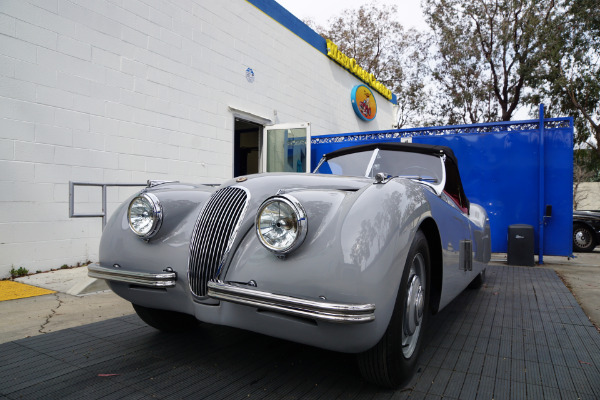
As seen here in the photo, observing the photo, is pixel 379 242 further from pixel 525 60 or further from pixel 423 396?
pixel 525 60

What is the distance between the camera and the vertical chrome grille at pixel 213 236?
2.04 meters

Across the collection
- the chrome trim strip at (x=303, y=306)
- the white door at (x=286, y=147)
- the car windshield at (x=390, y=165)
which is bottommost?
the chrome trim strip at (x=303, y=306)

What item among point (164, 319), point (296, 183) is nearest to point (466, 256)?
point (296, 183)

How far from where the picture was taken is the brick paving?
6.54 ft

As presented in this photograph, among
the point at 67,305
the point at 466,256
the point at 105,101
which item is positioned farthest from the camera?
the point at 105,101

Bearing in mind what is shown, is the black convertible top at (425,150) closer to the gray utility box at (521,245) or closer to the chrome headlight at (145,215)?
the chrome headlight at (145,215)

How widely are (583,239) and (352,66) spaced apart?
863 cm

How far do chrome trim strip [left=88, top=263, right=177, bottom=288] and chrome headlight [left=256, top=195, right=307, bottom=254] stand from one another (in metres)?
0.67

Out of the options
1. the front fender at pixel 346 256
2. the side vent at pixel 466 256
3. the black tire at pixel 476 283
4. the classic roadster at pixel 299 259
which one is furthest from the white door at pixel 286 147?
the front fender at pixel 346 256

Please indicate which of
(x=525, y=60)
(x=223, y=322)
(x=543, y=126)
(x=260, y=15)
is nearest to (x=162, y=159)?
(x=260, y=15)

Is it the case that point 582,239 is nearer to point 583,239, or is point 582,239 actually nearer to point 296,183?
point 583,239

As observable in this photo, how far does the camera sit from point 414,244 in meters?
2.00

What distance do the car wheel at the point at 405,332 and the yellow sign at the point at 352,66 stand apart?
35.7 feet

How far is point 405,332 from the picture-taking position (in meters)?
2.12
